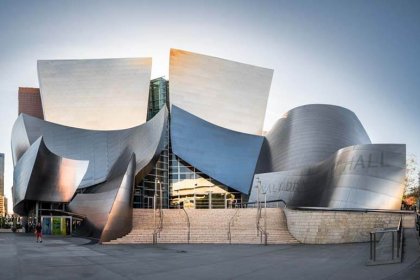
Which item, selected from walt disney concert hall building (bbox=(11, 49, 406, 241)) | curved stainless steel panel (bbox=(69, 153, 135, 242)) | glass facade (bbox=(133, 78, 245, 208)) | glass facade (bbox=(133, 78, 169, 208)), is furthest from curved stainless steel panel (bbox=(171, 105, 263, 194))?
curved stainless steel panel (bbox=(69, 153, 135, 242))

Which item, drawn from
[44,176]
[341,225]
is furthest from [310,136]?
[44,176]

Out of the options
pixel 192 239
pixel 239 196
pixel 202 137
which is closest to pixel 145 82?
pixel 202 137

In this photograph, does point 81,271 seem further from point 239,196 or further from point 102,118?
point 102,118

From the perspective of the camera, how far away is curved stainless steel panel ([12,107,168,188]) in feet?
101

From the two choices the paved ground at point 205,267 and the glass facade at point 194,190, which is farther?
the glass facade at point 194,190

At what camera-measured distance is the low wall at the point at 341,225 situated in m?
17.0

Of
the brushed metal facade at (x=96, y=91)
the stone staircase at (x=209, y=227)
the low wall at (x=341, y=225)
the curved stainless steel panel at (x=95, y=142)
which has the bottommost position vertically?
the stone staircase at (x=209, y=227)

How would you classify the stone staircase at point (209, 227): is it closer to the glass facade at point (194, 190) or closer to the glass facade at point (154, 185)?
the glass facade at point (154, 185)

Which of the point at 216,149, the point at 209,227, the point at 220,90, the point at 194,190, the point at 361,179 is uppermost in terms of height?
the point at 220,90

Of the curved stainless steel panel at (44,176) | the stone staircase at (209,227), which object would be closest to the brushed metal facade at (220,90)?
the curved stainless steel panel at (44,176)

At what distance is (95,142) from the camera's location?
3231cm

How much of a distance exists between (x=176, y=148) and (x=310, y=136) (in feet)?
36.4

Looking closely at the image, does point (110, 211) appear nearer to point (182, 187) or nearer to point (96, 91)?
point (182, 187)

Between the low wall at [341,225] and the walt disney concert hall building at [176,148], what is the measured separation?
2.68 metres
